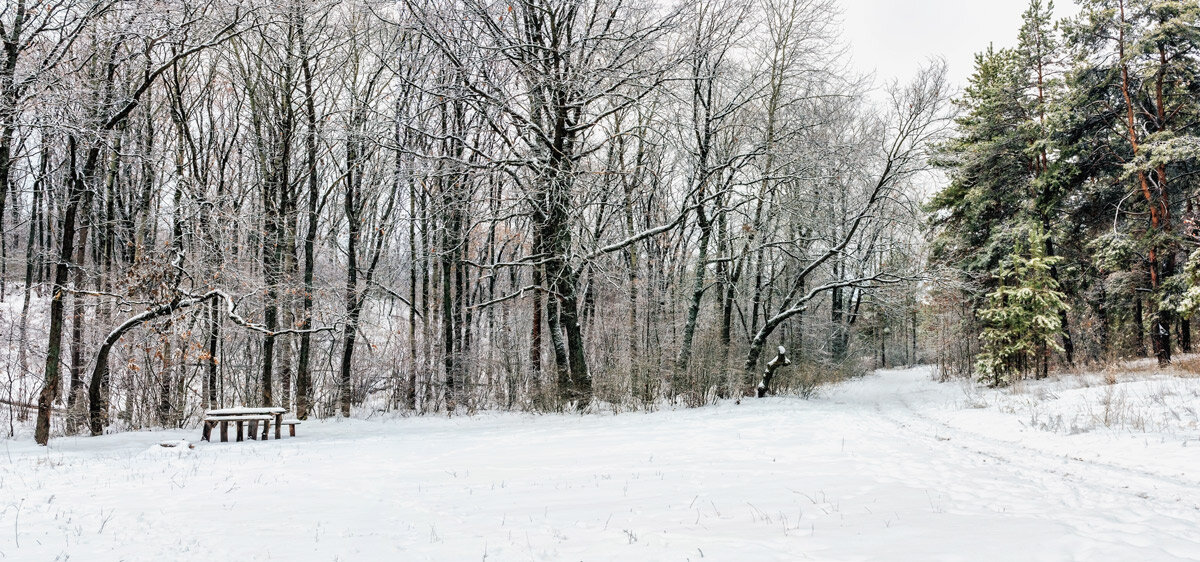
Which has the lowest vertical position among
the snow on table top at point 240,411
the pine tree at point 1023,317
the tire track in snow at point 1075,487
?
the tire track in snow at point 1075,487

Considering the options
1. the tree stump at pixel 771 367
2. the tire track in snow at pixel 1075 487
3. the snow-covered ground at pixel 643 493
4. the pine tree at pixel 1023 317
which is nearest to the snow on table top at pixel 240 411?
the snow-covered ground at pixel 643 493

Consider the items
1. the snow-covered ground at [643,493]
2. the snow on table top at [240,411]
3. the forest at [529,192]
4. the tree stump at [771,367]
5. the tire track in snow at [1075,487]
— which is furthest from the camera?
the tree stump at [771,367]

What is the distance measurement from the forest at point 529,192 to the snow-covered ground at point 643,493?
11.8 ft

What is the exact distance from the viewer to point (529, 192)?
37.5 feet

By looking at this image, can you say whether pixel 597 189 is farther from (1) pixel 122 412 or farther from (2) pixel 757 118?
(1) pixel 122 412

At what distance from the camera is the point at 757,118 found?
1792cm

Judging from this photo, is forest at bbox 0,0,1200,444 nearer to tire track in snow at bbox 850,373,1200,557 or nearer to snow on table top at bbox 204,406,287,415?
snow on table top at bbox 204,406,287,415

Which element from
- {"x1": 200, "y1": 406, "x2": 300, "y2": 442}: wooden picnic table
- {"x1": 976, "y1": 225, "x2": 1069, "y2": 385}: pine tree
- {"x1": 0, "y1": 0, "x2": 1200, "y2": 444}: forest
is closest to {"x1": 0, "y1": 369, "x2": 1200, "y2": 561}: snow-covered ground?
{"x1": 200, "y1": 406, "x2": 300, "y2": 442}: wooden picnic table

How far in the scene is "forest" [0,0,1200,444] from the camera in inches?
431

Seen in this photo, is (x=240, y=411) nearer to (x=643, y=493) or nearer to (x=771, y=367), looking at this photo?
(x=643, y=493)

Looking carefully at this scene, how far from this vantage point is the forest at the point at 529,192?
431 inches

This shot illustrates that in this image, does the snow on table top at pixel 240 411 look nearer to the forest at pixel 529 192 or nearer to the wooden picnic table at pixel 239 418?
the wooden picnic table at pixel 239 418

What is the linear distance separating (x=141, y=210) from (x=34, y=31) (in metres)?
8.13

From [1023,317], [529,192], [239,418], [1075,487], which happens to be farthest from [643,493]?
[1023,317]
